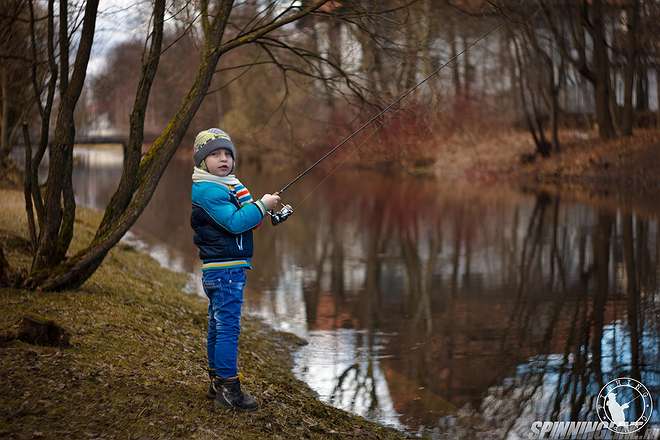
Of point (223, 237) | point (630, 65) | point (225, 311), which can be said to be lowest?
point (225, 311)

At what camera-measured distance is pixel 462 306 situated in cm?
1259

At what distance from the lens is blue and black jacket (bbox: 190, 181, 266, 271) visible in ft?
19.1

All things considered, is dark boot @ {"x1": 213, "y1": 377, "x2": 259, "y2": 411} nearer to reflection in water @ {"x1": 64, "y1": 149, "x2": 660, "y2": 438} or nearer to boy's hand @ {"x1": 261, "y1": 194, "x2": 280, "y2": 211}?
boy's hand @ {"x1": 261, "y1": 194, "x2": 280, "y2": 211}

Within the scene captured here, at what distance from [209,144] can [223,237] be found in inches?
23.7

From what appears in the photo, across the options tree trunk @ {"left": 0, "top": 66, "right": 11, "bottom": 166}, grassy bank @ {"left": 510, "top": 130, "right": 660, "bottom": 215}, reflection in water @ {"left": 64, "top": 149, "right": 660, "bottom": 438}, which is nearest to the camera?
reflection in water @ {"left": 64, "top": 149, "right": 660, "bottom": 438}

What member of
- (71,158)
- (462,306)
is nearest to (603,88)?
(462,306)

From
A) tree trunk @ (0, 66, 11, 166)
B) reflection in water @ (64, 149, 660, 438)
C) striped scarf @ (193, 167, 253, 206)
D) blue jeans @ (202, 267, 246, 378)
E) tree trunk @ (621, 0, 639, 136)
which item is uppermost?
tree trunk @ (621, 0, 639, 136)

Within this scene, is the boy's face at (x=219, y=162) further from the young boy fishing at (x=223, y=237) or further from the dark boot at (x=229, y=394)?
the dark boot at (x=229, y=394)

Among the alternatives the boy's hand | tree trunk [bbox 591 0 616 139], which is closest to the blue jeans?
the boy's hand

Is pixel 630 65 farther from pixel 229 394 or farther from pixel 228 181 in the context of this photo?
pixel 229 394

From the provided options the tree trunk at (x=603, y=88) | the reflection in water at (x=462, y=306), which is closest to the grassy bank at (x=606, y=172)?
the tree trunk at (x=603, y=88)

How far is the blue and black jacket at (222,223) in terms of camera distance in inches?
229

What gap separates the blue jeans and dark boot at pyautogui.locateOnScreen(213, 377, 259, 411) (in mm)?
47

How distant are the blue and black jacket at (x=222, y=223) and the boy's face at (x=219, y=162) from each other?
9cm
